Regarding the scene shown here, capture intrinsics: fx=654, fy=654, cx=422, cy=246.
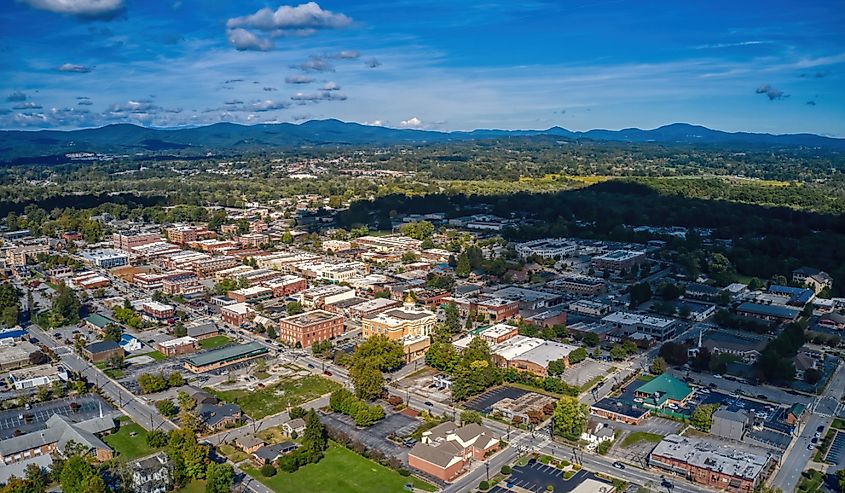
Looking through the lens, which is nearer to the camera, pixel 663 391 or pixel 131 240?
pixel 663 391

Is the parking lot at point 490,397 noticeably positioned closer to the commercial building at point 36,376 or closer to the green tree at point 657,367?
the green tree at point 657,367

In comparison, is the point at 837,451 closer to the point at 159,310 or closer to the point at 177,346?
the point at 177,346

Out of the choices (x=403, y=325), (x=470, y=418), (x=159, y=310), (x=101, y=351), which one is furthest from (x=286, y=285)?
(x=470, y=418)

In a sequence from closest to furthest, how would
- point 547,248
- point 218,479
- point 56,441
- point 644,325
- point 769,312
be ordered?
point 218,479, point 56,441, point 644,325, point 769,312, point 547,248

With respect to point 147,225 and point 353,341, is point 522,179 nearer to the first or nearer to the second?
point 147,225

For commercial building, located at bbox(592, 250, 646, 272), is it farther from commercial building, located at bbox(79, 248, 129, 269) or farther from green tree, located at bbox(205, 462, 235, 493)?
commercial building, located at bbox(79, 248, 129, 269)

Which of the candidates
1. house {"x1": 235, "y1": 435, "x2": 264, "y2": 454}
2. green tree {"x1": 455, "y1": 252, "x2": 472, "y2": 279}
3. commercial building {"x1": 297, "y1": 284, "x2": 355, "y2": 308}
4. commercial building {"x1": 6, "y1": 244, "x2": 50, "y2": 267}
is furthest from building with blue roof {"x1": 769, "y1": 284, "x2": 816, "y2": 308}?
commercial building {"x1": 6, "y1": 244, "x2": 50, "y2": 267}

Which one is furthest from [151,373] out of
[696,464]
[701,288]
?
[701,288]
